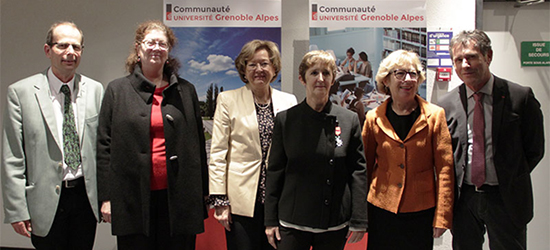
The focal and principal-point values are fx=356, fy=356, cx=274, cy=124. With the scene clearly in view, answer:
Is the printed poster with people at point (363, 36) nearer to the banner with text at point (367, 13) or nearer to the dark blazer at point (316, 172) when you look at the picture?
the banner with text at point (367, 13)

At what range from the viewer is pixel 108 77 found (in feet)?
12.3

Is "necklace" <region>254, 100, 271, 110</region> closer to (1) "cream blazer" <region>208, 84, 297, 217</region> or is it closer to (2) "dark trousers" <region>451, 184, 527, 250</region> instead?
(1) "cream blazer" <region>208, 84, 297, 217</region>

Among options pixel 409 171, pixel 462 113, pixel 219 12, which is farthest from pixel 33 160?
pixel 462 113

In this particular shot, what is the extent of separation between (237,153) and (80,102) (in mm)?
1039

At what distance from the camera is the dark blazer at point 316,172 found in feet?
6.29

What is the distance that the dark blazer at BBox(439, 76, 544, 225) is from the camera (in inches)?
83.5

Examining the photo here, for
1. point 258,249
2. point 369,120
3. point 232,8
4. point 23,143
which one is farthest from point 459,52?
point 23,143

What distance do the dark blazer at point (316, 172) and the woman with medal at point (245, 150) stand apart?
176 mm

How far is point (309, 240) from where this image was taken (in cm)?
195

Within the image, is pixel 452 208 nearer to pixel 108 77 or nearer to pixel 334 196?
pixel 334 196

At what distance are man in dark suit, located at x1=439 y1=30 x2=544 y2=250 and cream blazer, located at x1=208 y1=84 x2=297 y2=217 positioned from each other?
1.19m

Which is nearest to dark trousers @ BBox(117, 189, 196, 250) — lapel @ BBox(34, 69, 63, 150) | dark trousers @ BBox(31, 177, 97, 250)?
dark trousers @ BBox(31, 177, 97, 250)

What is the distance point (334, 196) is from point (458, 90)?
1142 millimetres

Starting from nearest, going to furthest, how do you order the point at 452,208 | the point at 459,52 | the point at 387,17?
the point at 452,208 < the point at 459,52 < the point at 387,17
